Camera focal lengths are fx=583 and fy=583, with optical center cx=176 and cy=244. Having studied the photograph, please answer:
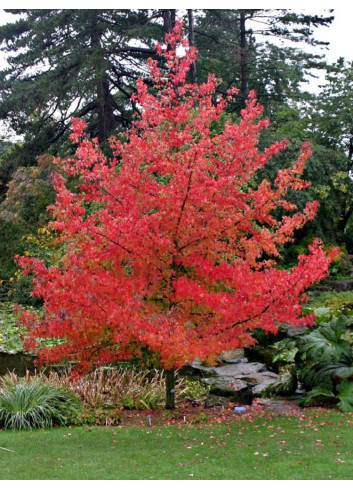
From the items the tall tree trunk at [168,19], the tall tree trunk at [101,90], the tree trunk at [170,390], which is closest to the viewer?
the tree trunk at [170,390]

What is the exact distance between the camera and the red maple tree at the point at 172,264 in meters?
6.86

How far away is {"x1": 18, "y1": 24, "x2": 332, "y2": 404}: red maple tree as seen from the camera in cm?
686

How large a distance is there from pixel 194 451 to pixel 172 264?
2.38 meters

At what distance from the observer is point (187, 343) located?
A: 6691 mm

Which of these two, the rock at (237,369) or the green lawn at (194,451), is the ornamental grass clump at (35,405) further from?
the rock at (237,369)

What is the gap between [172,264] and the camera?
7602 mm

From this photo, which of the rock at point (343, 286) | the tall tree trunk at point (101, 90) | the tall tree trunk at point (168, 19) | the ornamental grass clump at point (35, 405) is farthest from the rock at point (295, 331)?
the tall tree trunk at point (101, 90)

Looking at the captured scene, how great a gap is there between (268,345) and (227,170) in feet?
21.0

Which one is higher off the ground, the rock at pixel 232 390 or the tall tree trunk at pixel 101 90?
the tall tree trunk at pixel 101 90

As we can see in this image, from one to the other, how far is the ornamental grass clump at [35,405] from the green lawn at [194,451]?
11.2 inches

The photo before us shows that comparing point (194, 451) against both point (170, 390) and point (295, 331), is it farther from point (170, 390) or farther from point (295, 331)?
point (295, 331)

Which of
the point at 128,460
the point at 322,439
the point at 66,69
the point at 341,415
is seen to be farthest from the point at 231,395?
the point at 66,69

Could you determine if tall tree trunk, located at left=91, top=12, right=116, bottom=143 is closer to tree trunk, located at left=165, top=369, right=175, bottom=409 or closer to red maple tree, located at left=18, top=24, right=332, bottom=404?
red maple tree, located at left=18, top=24, right=332, bottom=404

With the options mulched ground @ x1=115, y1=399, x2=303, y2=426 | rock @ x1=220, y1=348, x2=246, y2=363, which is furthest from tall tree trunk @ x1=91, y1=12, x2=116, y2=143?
mulched ground @ x1=115, y1=399, x2=303, y2=426
